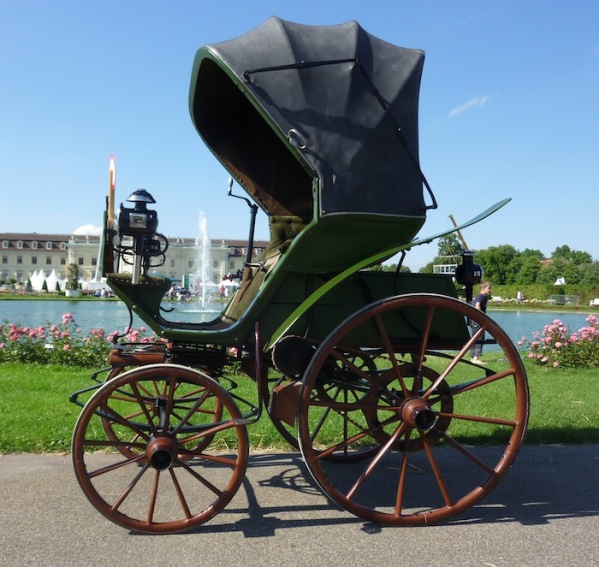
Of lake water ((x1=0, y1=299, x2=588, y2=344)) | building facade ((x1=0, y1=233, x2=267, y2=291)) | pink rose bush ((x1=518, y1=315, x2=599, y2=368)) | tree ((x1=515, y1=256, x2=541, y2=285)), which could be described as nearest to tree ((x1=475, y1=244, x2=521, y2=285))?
tree ((x1=515, y1=256, x2=541, y2=285))

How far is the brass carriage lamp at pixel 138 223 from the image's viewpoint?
3.59 meters

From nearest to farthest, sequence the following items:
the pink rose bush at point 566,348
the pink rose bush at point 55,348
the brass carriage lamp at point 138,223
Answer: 1. the brass carriage lamp at point 138,223
2. the pink rose bush at point 55,348
3. the pink rose bush at point 566,348

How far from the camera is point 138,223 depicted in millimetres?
3607

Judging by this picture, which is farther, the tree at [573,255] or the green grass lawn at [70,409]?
the tree at [573,255]

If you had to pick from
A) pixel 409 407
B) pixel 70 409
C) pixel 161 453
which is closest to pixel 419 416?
pixel 409 407

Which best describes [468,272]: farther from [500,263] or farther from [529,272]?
[500,263]

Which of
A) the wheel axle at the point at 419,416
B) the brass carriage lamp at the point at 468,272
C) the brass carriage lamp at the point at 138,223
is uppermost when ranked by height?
the brass carriage lamp at the point at 138,223

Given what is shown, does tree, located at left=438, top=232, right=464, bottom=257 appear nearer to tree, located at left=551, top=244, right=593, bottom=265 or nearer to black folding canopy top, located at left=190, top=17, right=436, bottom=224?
black folding canopy top, located at left=190, top=17, right=436, bottom=224

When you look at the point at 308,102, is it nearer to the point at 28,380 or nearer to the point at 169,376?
the point at 169,376

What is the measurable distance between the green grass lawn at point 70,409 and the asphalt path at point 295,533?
808 mm

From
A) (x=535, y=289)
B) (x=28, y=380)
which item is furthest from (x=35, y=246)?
(x=28, y=380)

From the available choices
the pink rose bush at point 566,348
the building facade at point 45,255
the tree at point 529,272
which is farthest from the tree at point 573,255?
the pink rose bush at point 566,348

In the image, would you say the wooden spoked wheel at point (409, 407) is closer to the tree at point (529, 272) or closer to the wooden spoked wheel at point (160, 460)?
the wooden spoked wheel at point (160, 460)

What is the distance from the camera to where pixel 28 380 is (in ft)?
24.1
